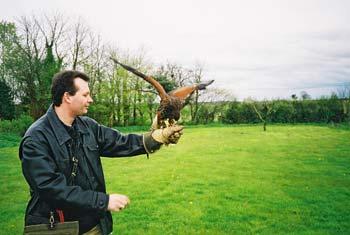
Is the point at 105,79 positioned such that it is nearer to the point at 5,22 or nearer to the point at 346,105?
the point at 5,22

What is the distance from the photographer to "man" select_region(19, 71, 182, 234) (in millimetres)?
2875

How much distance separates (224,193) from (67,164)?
766cm

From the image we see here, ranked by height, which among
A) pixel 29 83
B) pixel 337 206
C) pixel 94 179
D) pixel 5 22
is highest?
pixel 5 22

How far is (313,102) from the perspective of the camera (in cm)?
4403

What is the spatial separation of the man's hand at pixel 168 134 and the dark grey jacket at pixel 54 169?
631 mm

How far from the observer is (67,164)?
3.11m

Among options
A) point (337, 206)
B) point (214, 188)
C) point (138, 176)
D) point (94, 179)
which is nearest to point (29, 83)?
point (138, 176)

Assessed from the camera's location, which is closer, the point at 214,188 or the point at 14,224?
the point at 14,224

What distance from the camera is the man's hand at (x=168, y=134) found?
150 inches

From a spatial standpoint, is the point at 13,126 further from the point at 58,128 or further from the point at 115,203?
the point at 115,203

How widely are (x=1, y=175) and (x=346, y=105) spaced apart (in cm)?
3844

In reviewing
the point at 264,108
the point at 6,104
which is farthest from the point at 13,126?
the point at 264,108

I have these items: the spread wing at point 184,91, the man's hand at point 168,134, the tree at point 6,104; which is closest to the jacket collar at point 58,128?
the man's hand at point 168,134

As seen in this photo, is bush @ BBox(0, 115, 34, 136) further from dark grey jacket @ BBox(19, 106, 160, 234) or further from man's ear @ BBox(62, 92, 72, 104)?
man's ear @ BBox(62, 92, 72, 104)
